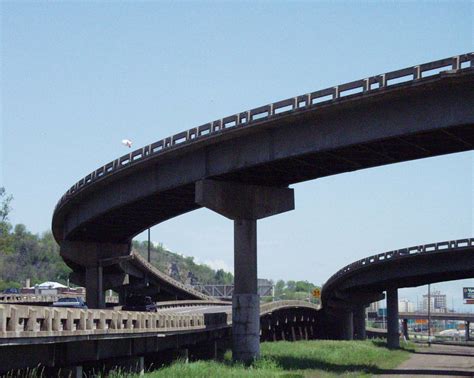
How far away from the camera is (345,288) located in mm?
101875

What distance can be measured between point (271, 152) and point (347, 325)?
2957 inches

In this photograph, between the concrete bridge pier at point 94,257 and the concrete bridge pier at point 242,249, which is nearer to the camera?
the concrete bridge pier at point 242,249

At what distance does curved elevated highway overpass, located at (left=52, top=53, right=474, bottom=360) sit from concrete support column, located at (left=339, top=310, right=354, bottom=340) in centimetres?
5420

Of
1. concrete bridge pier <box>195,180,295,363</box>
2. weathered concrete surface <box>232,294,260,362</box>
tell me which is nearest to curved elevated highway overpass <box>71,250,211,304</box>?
concrete bridge pier <box>195,180,295,363</box>

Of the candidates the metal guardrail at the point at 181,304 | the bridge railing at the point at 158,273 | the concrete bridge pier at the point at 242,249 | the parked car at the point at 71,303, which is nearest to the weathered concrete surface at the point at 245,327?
the concrete bridge pier at the point at 242,249

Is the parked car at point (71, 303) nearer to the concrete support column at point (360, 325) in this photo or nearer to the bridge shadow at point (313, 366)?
the bridge shadow at point (313, 366)

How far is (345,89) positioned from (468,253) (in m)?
47.7

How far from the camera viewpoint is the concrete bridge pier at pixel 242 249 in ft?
→ 167

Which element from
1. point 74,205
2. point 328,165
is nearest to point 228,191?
point 328,165

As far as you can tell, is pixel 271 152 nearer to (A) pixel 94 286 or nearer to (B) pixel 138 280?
(A) pixel 94 286

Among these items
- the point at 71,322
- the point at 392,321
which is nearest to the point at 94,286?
the point at 392,321

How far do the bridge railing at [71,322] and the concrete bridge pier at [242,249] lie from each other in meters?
6.47

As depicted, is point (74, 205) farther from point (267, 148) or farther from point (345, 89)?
point (345, 89)

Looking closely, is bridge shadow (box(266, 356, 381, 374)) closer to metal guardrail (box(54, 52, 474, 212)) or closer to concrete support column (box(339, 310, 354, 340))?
metal guardrail (box(54, 52, 474, 212))
